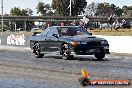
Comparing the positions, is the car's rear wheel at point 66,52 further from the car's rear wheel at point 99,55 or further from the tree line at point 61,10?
the tree line at point 61,10

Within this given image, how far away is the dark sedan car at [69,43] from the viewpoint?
1833cm

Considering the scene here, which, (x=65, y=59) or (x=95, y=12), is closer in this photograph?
(x=65, y=59)

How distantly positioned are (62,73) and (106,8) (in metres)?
98.4

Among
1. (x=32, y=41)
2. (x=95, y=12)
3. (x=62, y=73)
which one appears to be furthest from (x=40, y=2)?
(x=62, y=73)

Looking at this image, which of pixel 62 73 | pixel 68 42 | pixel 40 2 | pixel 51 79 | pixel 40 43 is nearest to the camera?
pixel 51 79

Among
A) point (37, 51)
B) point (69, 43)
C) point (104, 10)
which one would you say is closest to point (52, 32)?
point (37, 51)

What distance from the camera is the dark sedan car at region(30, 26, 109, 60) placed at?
18328 millimetres

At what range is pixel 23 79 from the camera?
1180cm

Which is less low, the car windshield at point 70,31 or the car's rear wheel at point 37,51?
the car windshield at point 70,31

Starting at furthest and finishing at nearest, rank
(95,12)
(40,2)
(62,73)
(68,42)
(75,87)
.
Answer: (95,12)
(40,2)
(68,42)
(62,73)
(75,87)

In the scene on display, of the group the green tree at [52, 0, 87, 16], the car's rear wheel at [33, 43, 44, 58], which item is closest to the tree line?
the green tree at [52, 0, 87, 16]

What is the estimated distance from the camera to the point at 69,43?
18.5 metres

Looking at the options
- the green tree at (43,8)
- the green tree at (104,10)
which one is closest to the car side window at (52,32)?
the green tree at (43,8)

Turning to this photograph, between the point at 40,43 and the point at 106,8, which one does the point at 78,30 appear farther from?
the point at 106,8
